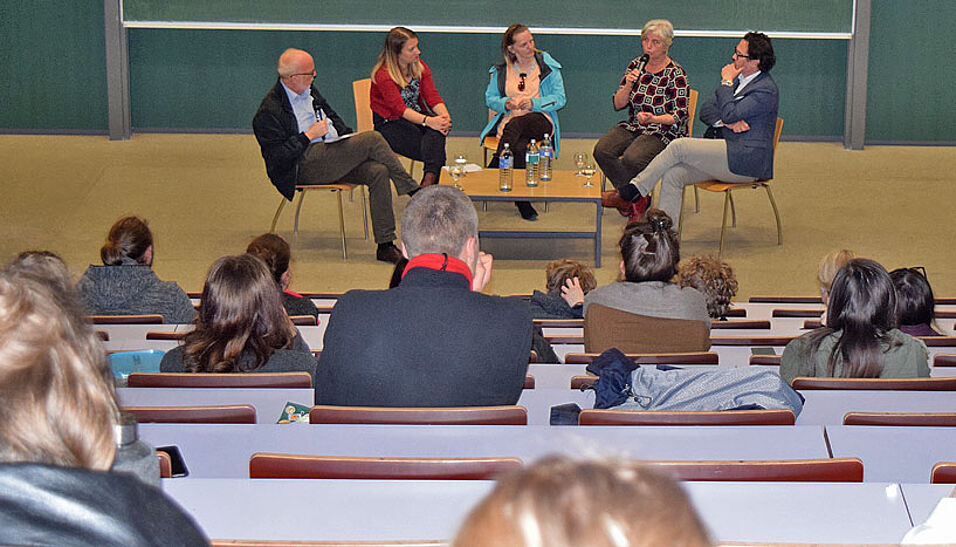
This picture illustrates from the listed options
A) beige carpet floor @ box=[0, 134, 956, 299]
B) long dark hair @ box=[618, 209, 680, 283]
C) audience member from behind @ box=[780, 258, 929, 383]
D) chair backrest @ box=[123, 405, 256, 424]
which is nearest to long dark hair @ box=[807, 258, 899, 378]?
audience member from behind @ box=[780, 258, 929, 383]

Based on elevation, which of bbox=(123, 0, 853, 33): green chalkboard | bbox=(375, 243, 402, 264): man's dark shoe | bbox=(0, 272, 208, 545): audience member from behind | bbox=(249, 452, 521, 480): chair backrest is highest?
bbox=(123, 0, 853, 33): green chalkboard

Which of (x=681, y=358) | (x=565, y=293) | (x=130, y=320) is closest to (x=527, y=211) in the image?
(x=565, y=293)

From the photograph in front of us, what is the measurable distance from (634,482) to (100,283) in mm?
4093

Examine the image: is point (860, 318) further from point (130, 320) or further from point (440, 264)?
point (130, 320)

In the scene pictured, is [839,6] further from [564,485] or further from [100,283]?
[564,485]

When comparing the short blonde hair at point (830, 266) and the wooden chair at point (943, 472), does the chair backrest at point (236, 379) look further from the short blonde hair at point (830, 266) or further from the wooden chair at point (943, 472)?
the short blonde hair at point (830, 266)

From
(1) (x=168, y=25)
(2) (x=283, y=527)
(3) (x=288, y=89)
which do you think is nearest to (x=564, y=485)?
(2) (x=283, y=527)

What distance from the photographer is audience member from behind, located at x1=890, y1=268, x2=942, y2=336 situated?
4.14m

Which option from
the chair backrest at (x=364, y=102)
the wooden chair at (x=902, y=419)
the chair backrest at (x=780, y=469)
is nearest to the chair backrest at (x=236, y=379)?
the chair backrest at (x=780, y=469)

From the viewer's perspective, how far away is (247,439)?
2344 millimetres

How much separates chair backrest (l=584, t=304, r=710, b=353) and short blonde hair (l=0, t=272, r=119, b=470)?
2.73m

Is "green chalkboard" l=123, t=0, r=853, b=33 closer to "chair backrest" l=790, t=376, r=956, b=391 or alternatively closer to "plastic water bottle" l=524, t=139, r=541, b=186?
"plastic water bottle" l=524, t=139, r=541, b=186

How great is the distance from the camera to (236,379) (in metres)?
3.02

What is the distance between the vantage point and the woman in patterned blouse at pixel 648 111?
7453 mm
